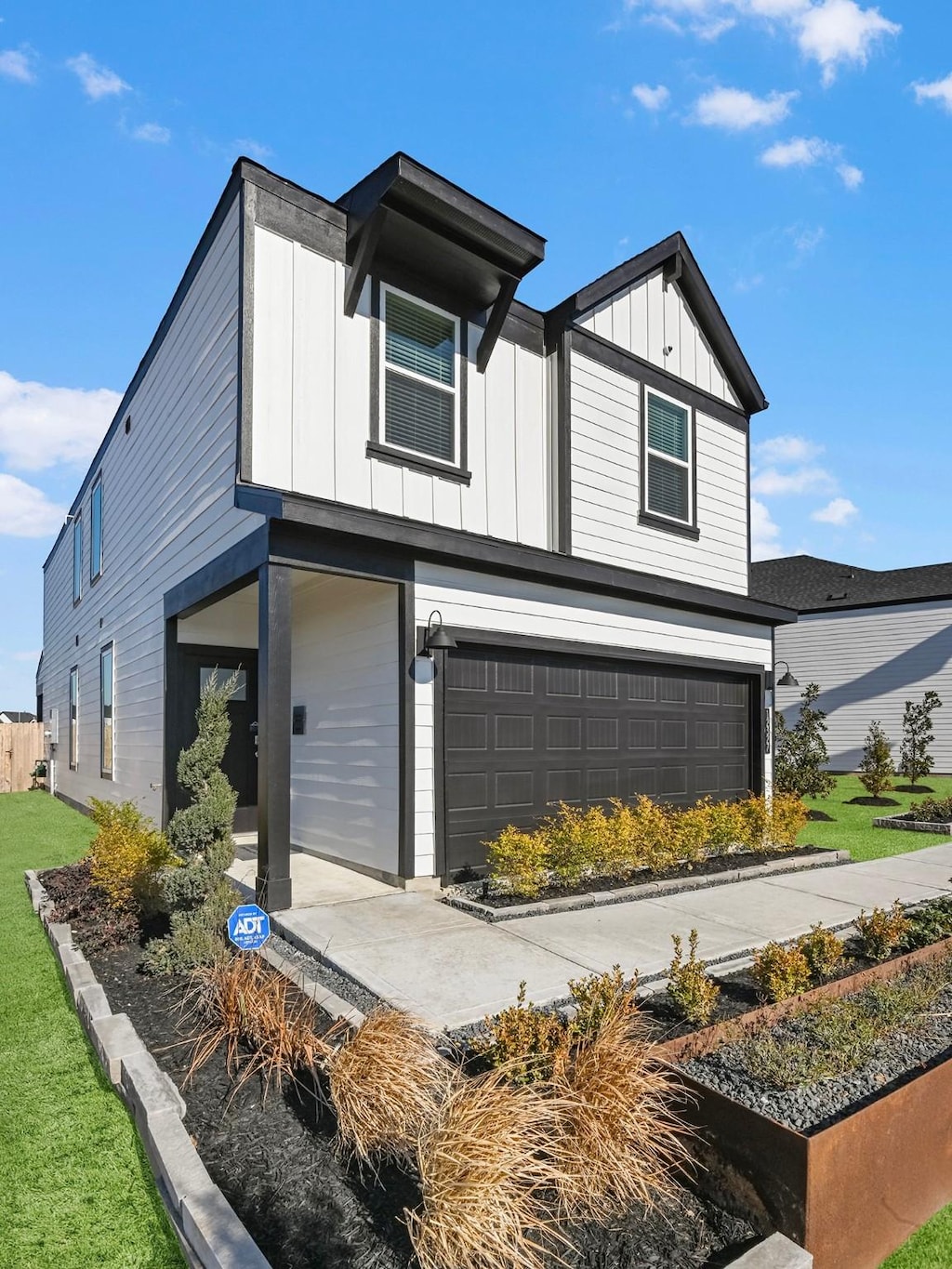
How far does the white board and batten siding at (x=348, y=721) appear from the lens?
23.6ft

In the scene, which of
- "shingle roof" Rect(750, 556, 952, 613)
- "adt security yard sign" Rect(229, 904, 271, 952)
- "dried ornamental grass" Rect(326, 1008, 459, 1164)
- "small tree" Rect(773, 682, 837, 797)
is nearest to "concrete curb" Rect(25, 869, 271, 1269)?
"dried ornamental grass" Rect(326, 1008, 459, 1164)

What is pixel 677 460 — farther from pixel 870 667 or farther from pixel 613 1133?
pixel 870 667

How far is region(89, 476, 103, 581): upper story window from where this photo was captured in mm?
14250

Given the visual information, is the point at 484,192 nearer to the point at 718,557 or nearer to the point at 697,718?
the point at 718,557

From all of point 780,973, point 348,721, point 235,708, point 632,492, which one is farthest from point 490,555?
point 235,708

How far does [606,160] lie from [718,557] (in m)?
5.40

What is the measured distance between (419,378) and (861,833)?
30.6 ft

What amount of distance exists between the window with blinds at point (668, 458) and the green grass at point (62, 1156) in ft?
27.4

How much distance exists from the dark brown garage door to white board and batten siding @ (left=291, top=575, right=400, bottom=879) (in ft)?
1.90

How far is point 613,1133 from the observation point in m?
2.56

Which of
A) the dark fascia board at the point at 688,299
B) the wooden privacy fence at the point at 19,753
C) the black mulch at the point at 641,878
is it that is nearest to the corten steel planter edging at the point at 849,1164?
the black mulch at the point at 641,878

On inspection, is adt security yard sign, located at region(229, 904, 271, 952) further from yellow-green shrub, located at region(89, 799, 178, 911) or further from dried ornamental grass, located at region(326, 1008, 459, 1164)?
yellow-green shrub, located at region(89, 799, 178, 911)

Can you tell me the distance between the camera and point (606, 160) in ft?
30.5

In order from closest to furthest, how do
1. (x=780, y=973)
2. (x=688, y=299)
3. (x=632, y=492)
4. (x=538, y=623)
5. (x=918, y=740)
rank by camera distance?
1. (x=780, y=973)
2. (x=538, y=623)
3. (x=632, y=492)
4. (x=688, y=299)
5. (x=918, y=740)
